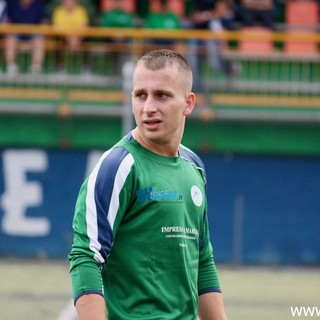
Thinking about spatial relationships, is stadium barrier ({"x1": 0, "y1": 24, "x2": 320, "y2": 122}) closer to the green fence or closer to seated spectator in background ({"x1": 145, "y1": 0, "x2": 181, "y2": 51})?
the green fence

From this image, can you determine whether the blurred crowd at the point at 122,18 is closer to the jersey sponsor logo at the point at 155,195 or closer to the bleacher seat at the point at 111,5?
the bleacher seat at the point at 111,5

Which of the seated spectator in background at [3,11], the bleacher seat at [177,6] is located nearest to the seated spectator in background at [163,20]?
the bleacher seat at [177,6]

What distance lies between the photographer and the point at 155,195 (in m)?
4.55

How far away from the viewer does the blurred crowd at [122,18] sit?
16500 mm

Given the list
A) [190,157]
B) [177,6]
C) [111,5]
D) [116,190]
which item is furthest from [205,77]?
[116,190]

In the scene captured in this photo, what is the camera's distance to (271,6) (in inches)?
693

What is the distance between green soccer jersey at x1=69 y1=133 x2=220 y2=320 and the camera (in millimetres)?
4395

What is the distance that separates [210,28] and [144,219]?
12887 millimetres

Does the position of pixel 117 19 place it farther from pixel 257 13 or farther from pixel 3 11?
pixel 257 13

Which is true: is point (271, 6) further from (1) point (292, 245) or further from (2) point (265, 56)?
(1) point (292, 245)

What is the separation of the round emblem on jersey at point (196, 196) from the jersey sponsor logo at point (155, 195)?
0.15 meters

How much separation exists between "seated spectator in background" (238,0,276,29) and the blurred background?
0.80 meters

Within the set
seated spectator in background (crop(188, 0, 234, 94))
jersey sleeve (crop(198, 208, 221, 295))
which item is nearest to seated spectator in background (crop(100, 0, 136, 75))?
seated spectator in background (crop(188, 0, 234, 94))

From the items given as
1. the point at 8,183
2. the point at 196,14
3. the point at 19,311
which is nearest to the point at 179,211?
the point at 19,311
